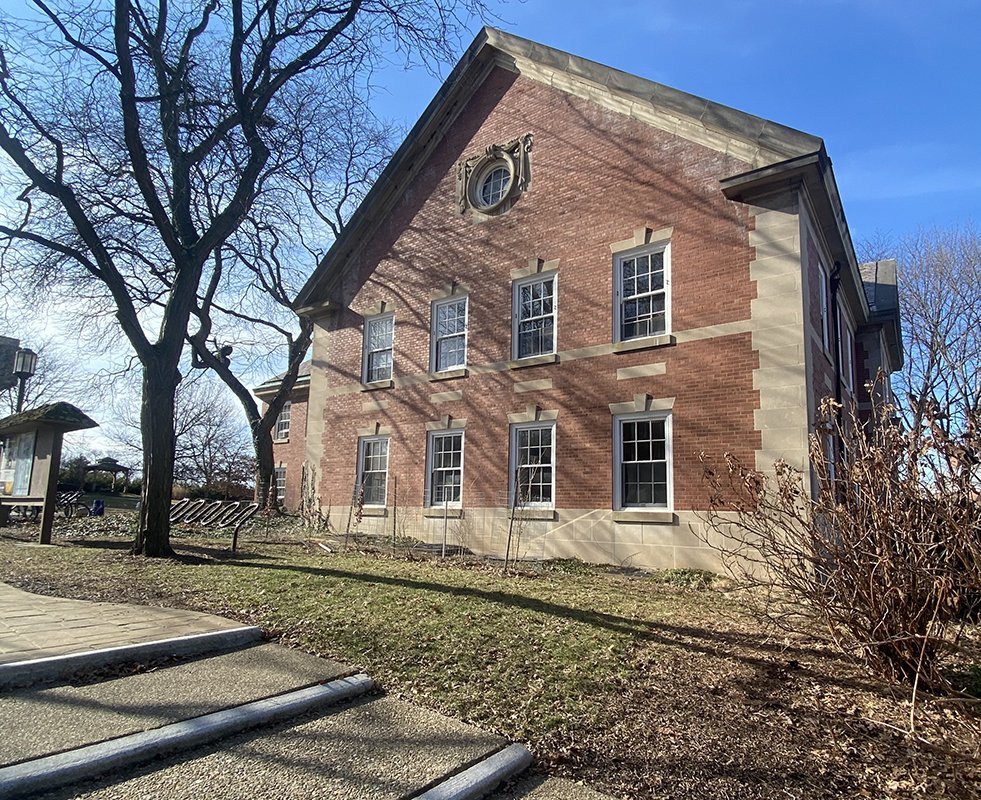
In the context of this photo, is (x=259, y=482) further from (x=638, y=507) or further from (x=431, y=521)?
(x=638, y=507)

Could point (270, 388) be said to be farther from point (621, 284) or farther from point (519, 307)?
point (621, 284)

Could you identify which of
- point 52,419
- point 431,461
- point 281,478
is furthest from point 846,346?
point 281,478

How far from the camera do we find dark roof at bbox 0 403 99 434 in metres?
11.9

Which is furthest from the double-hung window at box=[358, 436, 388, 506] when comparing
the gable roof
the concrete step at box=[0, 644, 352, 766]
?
the concrete step at box=[0, 644, 352, 766]

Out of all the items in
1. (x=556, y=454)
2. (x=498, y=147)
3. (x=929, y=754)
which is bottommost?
(x=929, y=754)

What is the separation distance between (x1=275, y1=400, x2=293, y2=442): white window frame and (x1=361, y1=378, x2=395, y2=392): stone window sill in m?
12.9

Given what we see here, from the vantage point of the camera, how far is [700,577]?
398 inches

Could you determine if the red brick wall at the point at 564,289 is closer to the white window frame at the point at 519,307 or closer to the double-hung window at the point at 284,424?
the white window frame at the point at 519,307

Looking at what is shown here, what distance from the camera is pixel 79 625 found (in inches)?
211

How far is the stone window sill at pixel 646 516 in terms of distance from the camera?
10.9 metres

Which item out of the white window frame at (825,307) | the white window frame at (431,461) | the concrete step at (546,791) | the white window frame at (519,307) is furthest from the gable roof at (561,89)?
the concrete step at (546,791)

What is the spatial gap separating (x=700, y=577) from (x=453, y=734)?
730 centimetres

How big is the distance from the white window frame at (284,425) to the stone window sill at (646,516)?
20.2 m

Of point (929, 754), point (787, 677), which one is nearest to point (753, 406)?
point (787, 677)
